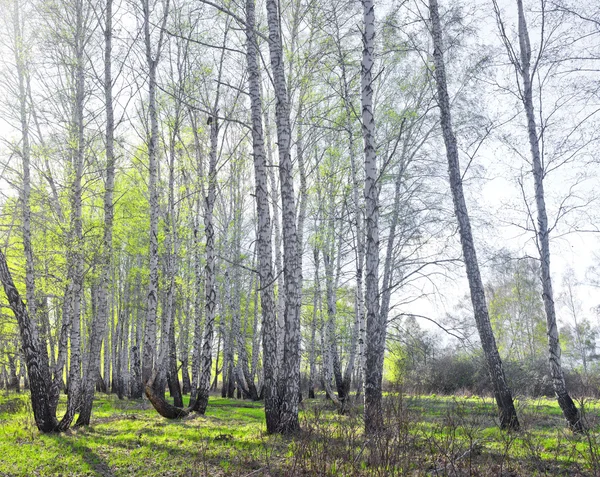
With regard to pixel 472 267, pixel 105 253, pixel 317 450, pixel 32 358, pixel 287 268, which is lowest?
pixel 317 450

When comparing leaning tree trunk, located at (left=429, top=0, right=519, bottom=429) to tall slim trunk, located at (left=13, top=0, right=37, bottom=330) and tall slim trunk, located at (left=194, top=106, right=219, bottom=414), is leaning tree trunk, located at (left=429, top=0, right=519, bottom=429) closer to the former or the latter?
tall slim trunk, located at (left=194, top=106, right=219, bottom=414)

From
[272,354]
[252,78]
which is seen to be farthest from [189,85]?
[272,354]

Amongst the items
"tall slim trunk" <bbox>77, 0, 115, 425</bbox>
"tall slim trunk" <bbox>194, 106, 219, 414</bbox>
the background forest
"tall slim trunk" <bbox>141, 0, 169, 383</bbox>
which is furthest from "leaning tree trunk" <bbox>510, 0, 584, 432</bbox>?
"tall slim trunk" <bbox>77, 0, 115, 425</bbox>

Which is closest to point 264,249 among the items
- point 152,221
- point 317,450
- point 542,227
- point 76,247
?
point 317,450

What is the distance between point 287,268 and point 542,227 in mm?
6099

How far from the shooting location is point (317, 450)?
13.3 feet

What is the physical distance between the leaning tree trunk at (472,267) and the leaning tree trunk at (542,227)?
196 cm

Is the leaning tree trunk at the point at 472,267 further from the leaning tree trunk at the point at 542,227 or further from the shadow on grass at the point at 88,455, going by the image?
the shadow on grass at the point at 88,455

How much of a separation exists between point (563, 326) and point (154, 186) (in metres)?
43.8

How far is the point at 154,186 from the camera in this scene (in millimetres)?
10961

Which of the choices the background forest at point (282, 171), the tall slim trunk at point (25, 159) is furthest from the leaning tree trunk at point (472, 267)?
the tall slim trunk at point (25, 159)

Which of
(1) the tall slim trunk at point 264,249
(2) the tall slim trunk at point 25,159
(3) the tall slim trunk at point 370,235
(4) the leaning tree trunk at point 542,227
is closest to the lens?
(3) the tall slim trunk at point 370,235

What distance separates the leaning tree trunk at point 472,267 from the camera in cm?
733

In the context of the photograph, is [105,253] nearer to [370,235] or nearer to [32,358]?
[32,358]
